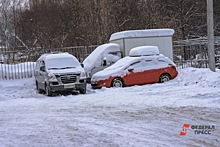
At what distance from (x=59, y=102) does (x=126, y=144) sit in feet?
21.9

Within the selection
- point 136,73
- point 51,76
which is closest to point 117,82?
point 136,73

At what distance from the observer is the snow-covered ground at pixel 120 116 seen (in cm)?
679

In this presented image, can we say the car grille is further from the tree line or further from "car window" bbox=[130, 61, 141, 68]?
the tree line

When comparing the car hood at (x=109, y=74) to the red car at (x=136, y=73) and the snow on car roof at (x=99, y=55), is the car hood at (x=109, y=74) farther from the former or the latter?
the snow on car roof at (x=99, y=55)

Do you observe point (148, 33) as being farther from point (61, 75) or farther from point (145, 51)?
point (61, 75)

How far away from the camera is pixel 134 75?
1633cm

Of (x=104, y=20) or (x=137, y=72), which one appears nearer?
(x=137, y=72)

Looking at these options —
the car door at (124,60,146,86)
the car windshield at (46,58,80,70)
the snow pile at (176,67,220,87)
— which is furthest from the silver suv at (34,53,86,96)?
the snow pile at (176,67,220,87)

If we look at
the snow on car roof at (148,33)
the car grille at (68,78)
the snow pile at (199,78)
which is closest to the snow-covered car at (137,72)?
the snow pile at (199,78)

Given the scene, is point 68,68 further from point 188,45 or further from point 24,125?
point 188,45

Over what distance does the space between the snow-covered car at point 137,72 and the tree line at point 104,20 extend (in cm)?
1692

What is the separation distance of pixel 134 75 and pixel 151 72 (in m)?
0.91

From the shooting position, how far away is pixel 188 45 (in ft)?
73.9

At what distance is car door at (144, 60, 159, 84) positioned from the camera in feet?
54.3
